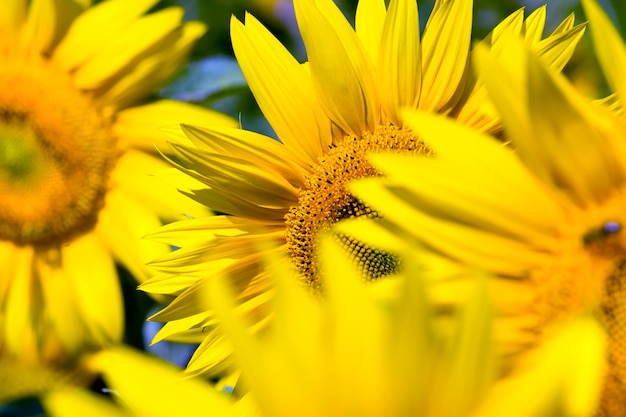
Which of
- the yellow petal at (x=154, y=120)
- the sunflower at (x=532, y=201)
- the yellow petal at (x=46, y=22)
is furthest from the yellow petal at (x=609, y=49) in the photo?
the yellow petal at (x=46, y=22)

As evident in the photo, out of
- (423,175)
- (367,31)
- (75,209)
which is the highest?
(367,31)

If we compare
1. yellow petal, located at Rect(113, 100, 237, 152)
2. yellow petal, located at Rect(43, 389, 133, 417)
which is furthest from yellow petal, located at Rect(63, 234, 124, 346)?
yellow petal, located at Rect(43, 389, 133, 417)

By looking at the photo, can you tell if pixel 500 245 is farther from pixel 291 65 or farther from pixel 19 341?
pixel 19 341

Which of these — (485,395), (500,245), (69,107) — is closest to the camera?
(485,395)

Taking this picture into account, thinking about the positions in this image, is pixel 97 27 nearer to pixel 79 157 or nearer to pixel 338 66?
pixel 79 157

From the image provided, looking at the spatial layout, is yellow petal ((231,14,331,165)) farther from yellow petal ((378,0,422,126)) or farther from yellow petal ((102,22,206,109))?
yellow petal ((102,22,206,109))

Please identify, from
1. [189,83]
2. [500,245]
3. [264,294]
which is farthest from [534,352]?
[189,83]

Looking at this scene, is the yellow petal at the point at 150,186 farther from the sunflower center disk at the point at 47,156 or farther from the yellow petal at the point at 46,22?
the yellow petal at the point at 46,22
